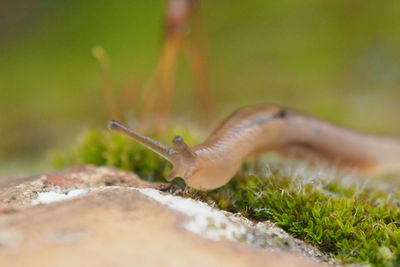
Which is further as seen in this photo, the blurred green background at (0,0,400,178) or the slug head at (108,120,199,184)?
the blurred green background at (0,0,400,178)

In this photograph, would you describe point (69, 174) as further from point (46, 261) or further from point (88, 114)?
point (88, 114)

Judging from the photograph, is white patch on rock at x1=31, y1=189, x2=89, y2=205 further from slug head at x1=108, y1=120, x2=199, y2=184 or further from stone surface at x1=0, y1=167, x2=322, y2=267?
slug head at x1=108, y1=120, x2=199, y2=184

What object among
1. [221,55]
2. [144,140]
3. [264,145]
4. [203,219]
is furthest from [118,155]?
[221,55]

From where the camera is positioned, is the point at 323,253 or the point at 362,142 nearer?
the point at 323,253

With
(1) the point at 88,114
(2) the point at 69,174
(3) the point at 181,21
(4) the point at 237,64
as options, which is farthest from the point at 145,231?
(4) the point at 237,64

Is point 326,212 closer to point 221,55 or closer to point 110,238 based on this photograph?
point 110,238

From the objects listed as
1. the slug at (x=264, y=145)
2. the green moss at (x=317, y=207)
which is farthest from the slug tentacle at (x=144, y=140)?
the green moss at (x=317, y=207)

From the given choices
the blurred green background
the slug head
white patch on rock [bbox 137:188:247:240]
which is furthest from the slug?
the blurred green background
